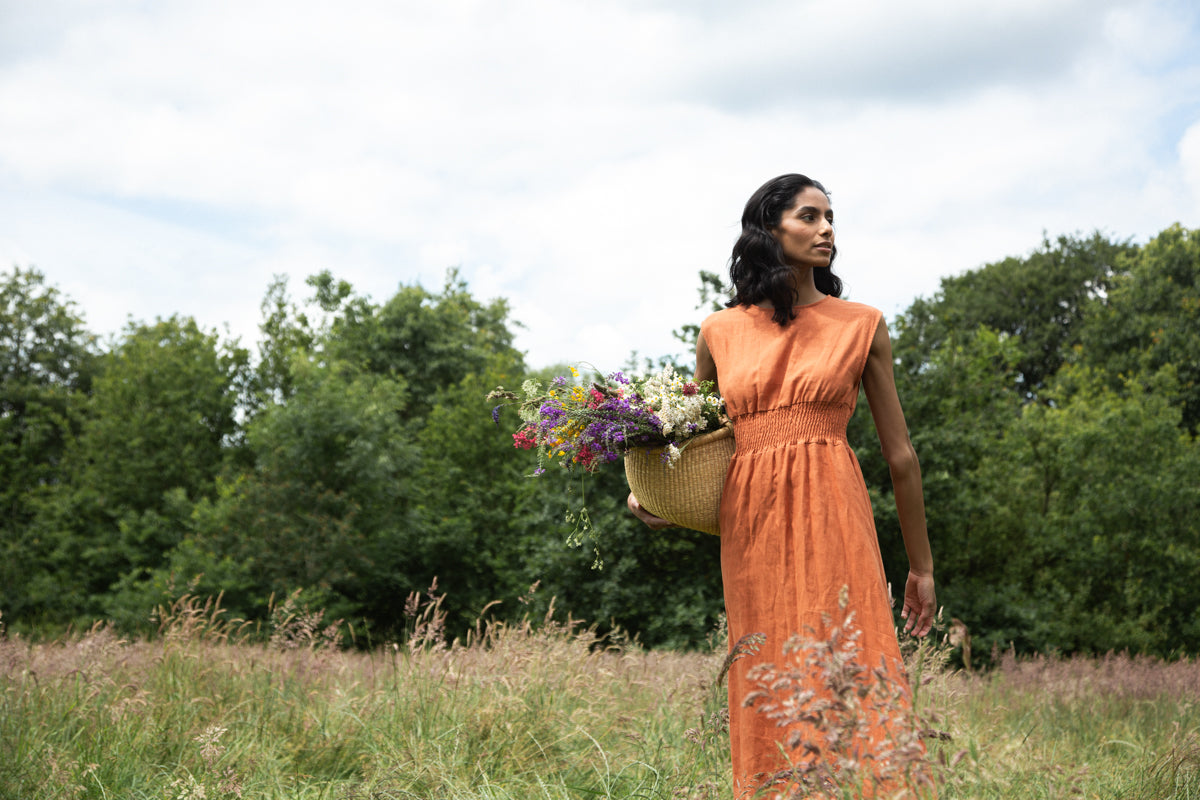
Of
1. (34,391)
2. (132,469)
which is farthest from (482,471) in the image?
(34,391)

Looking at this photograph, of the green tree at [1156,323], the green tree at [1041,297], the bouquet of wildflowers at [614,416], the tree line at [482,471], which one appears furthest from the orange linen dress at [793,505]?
the green tree at [1041,297]

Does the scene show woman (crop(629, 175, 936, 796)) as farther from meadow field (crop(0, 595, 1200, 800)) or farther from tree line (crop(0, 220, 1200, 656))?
tree line (crop(0, 220, 1200, 656))

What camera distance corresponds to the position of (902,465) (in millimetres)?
2557

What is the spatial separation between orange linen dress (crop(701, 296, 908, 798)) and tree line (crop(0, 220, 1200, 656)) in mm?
8269

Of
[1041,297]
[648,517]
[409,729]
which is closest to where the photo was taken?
[648,517]

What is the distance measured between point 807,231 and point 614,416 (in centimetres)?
75

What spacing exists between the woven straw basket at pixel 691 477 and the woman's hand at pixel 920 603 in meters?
0.58

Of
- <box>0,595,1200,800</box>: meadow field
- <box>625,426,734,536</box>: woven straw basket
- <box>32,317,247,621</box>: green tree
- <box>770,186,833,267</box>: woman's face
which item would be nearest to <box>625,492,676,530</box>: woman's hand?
<box>625,426,734,536</box>: woven straw basket

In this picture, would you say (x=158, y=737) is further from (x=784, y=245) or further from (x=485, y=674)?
(x=784, y=245)

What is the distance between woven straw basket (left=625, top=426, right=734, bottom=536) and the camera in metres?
2.65

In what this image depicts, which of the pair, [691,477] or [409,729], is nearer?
[691,477]

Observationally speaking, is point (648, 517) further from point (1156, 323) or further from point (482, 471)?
point (1156, 323)

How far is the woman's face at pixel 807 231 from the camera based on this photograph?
104 inches

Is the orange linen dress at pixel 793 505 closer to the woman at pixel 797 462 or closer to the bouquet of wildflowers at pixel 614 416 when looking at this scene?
the woman at pixel 797 462
